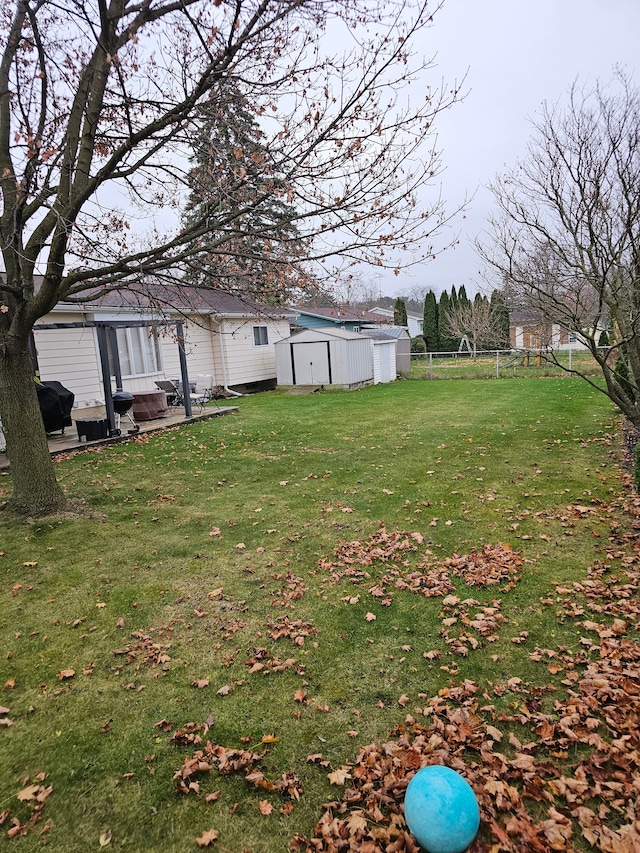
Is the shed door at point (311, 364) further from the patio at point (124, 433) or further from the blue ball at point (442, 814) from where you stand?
the blue ball at point (442, 814)

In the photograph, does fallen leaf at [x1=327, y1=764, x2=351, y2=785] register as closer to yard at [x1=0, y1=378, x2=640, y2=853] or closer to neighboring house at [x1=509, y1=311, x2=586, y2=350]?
yard at [x1=0, y1=378, x2=640, y2=853]

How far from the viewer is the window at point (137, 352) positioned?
47.5 feet

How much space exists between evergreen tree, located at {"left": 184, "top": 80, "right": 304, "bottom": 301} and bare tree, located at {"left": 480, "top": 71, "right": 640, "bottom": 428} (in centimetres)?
285

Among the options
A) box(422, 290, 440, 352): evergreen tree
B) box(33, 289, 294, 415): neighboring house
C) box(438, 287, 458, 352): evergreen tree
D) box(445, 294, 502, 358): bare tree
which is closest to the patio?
box(33, 289, 294, 415): neighboring house

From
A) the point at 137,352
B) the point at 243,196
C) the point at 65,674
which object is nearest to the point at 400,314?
the point at 137,352

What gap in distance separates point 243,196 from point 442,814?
4.96 metres

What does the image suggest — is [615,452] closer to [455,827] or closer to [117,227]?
[455,827]

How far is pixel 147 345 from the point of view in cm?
1512

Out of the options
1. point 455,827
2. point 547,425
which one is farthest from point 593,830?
point 547,425

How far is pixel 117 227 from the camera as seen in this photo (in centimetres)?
657

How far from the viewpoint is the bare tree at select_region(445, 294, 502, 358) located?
28.4 metres

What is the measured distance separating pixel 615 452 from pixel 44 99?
367 inches

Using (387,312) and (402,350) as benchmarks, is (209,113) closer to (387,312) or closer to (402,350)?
(402,350)

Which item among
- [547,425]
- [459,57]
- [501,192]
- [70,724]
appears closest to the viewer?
[70,724]
